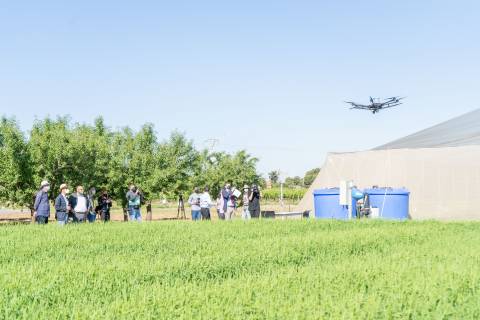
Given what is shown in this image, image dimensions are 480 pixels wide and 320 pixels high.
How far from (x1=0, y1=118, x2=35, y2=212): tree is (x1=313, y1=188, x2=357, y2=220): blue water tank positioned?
13.0 metres

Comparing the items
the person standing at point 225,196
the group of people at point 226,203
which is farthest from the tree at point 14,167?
the person standing at point 225,196

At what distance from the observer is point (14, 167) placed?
24062mm

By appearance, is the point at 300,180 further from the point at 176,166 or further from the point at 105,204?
the point at 105,204

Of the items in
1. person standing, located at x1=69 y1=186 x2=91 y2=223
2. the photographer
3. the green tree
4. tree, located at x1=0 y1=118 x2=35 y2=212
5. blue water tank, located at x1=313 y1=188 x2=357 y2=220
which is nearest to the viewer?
person standing, located at x1=69 y1=186 x2=91 y2=223

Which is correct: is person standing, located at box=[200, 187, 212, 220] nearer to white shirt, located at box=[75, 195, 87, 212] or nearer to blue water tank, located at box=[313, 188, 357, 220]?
blue water tank, located at box=[313, 188, 357, 220]

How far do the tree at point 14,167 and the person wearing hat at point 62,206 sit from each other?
9791 millimetres

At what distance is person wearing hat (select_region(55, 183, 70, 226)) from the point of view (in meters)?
15.1

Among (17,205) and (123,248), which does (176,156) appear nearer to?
(17,205)

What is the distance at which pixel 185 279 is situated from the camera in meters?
7.08

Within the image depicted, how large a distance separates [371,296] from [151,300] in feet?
7.16

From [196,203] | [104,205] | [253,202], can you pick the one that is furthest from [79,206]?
[253,202]

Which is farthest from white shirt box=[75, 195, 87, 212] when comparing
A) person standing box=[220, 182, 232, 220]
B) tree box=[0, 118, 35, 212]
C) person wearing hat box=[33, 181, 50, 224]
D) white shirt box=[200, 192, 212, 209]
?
tree box=[0, 118, 35, 212]

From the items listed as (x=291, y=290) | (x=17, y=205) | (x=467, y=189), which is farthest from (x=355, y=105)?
(x=291, y=290)

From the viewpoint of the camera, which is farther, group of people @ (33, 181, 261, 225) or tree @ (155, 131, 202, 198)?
tree @ (155, 131, 202, 198)
